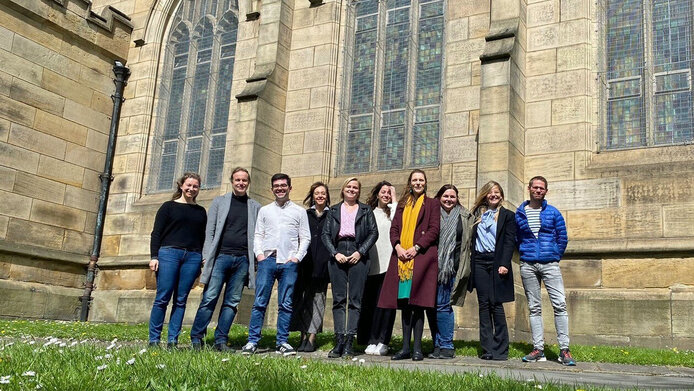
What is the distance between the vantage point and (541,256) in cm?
680

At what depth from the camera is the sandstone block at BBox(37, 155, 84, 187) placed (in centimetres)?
1321

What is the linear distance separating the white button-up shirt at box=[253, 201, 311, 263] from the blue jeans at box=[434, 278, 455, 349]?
5.00 feet

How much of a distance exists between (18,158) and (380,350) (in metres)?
9.17

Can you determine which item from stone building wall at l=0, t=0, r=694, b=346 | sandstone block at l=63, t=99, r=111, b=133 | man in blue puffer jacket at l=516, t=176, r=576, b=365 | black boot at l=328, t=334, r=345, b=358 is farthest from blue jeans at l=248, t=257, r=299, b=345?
sandstone block at l=63, t=99, r=111, b=133

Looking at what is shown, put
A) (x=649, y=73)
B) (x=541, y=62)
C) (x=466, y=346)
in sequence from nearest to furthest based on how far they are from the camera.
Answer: (x=466, y=346), (x=649, y=73), (x=541, y=62)

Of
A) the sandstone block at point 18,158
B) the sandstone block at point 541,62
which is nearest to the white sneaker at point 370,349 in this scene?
the sandstone block at point 541,62

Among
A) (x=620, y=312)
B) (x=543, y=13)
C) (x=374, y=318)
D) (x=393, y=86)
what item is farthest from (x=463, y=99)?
(x=374, y=318)

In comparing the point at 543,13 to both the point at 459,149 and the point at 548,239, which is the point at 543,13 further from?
the point at 548,239

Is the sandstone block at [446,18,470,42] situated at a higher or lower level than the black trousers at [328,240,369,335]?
higher

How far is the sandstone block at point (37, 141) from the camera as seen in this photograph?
12.7 meters

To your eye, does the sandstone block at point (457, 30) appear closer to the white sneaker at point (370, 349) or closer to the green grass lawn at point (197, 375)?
the white sneaker at point (370, 349)

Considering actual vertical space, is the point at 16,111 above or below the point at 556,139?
above

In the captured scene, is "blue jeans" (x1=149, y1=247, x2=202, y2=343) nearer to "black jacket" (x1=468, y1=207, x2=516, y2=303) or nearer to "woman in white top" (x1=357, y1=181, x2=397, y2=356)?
"woman in white top" (x1=357, y1=181, x2=397, y2=356)

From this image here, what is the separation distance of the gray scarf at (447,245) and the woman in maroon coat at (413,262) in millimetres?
179
